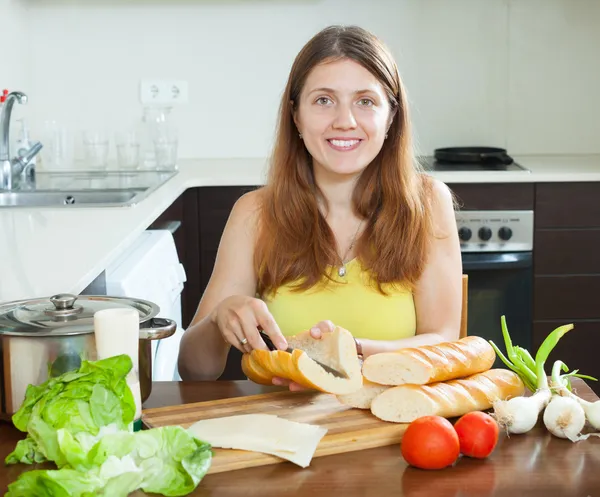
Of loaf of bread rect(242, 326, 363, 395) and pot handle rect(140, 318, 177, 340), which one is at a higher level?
pot handle rect(140, 318, 177, 340)

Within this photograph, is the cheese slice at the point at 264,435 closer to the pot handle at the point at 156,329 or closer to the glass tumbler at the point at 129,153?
the pot handle at the point at 156,329

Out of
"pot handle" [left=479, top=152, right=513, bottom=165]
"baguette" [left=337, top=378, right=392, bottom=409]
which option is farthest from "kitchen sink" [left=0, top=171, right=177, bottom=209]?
"baguette" [left=337, top=378, right=392, bottom=409]

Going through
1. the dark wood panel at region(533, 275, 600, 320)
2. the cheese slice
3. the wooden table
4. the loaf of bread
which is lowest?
the dark wood panel at region(533, 275, 600, 320)

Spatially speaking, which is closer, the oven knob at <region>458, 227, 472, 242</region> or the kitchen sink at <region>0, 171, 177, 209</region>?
the kitchen sink at <region>0, 171, 177, 209</region>

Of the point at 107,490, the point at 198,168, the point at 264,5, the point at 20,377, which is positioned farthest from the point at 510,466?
the point at 264,5

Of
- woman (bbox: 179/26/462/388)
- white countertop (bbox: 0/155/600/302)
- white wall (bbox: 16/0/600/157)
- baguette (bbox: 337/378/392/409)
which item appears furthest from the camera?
white wall (bbox: 16/0/600/157)

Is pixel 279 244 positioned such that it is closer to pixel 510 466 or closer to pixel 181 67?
pixel 510 466

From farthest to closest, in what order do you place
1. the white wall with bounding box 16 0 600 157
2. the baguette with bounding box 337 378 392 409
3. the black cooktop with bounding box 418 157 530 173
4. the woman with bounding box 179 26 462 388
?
the white wall with bounding box 16 0 600 157, the black cooktop with bounding box 418 157 530 173, the woman with bounding box 179 26 462 388, the baguette with bounding box 337 378 392 409

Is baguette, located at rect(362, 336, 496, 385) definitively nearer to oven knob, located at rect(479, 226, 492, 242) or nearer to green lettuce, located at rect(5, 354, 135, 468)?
green lettuce, located at rect(5, 354, 135, 468)

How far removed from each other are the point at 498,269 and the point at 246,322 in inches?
75.9

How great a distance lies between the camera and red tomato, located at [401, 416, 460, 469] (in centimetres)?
105

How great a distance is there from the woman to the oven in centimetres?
122

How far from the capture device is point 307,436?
1136mm

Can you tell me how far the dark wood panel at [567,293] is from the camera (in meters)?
3.20
